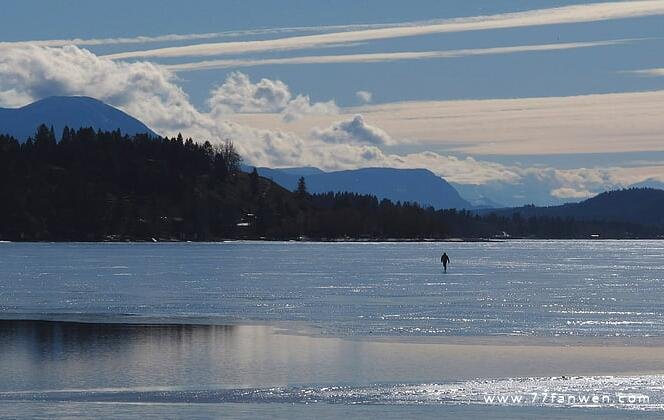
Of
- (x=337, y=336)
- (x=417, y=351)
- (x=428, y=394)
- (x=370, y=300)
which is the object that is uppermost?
(x=370, y=300)

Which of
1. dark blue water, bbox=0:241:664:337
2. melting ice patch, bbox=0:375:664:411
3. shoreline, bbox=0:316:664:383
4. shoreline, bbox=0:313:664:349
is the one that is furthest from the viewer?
dark blue water, bbox=0:241:664:337

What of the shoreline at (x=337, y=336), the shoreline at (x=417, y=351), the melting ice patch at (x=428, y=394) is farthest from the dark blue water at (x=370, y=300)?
the melting ice patch at (x=428, y=394)

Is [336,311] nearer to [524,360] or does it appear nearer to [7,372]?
[524,360]

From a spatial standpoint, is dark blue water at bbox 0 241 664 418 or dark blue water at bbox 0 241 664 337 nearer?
dark blue water at bbox 0 241 664 418

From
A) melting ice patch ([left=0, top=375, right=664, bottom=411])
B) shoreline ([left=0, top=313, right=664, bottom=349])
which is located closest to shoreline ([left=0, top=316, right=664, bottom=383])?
shoreline ([left=0, top=313, right=664, bottom=349])

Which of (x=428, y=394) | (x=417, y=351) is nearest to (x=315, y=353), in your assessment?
(x=417, y=351)

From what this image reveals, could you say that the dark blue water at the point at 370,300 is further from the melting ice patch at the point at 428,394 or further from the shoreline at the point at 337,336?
the melting ice patch at the point at 428,394

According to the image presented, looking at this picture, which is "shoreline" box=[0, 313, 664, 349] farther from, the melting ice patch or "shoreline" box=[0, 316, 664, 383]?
the melting ice patch

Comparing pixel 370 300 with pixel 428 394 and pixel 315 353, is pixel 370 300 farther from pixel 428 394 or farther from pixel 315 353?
pixel 428 394

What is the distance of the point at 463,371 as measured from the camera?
44.3m

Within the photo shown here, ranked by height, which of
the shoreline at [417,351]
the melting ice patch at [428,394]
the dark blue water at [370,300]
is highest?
the dark blue water at [370,300]

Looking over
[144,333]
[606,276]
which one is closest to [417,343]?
[144,333]

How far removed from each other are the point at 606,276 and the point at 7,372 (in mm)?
94725

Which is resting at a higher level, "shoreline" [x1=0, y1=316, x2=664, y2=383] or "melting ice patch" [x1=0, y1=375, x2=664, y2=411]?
"shoreline" [x1=0, y1=316, x2=664, y2=383]
